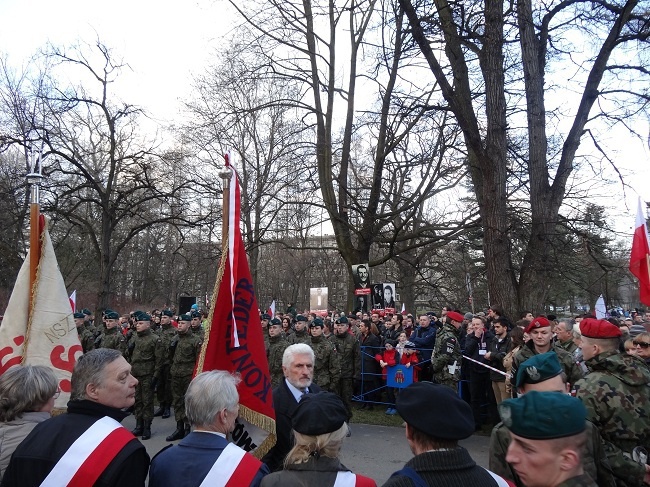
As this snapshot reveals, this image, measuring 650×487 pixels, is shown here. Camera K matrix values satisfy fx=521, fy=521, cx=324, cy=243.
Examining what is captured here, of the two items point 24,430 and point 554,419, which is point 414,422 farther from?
point 24,430

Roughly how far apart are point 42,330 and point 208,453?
291cm

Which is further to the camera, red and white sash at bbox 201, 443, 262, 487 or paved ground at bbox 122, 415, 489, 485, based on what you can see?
paved ground at bbox 122, 415, 489, 485

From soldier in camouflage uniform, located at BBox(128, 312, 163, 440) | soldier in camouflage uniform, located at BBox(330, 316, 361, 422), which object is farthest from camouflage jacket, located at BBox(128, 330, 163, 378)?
soldier in camouflage uniform, located at BBox(330, 316, 361, 422)

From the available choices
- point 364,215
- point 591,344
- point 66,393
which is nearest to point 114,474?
point 66,393

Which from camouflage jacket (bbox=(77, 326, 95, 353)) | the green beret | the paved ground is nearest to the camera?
the green beret

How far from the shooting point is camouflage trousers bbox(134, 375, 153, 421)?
898 centimetres

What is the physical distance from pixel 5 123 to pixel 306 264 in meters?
30.8

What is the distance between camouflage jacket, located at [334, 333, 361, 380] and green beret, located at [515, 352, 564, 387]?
691cm

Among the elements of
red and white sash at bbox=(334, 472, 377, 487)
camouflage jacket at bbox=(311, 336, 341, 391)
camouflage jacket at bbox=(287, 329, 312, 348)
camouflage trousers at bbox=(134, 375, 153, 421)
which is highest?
camouflage jacket at bbox=(287, 329, 312, 348)

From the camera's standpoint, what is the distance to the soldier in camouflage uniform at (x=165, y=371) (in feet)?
32.9

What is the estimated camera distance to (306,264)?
4606cm

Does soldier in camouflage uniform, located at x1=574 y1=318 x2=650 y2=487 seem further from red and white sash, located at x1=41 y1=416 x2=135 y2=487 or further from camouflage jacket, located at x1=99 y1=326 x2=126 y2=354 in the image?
camouflage jacket, located at x1=99 y1=326 x2=126 y2=354

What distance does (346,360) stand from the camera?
10.2 meters

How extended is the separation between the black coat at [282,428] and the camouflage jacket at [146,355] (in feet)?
19.2
